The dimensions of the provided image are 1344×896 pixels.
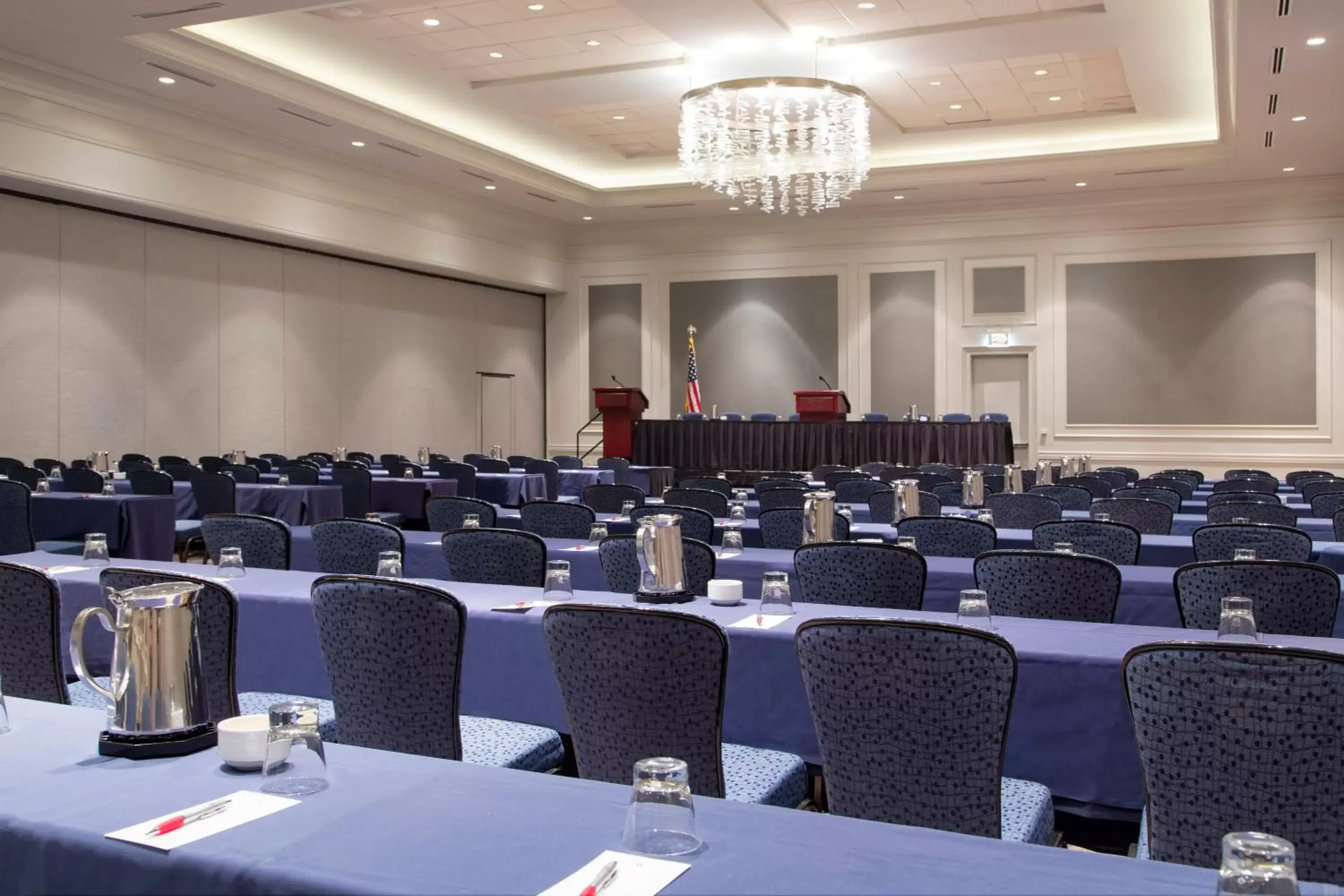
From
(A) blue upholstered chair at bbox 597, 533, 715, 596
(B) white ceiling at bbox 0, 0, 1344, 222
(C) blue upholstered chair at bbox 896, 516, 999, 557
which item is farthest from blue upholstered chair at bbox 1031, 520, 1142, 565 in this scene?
(B) white ceiling at bbox 0, 0, 1344, 222

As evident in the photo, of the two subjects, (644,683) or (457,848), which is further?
(644,683)

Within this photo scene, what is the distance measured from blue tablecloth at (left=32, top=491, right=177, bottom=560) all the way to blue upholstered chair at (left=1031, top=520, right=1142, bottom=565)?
18.3 ft

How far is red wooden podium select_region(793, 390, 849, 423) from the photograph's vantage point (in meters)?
16.9

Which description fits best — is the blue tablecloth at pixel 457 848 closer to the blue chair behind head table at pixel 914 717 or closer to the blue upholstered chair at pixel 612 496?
the blue chair behind head table at pixel 914 717

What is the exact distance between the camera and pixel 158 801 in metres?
1.81

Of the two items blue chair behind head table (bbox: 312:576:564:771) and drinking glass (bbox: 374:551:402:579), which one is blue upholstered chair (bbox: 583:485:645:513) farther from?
blue chair behind head table (bbox: 312:576:564:771)

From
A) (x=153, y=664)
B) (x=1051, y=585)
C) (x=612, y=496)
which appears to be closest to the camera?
(x=153, y=664)

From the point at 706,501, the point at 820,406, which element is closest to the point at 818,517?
the point at 706,501

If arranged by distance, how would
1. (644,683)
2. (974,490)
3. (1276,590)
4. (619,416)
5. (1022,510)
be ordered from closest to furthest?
(644,683) → (1276,590) → (1022,510) → (974,490) → (619,416)

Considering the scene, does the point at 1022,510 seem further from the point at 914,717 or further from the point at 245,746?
the point at 245,746

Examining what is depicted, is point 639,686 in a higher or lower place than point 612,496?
Answer: lower

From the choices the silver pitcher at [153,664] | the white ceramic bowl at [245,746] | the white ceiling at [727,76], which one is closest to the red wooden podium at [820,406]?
the white ceiling at [727,76]

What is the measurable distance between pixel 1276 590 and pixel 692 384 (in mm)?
15281

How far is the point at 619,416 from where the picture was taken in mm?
17844
